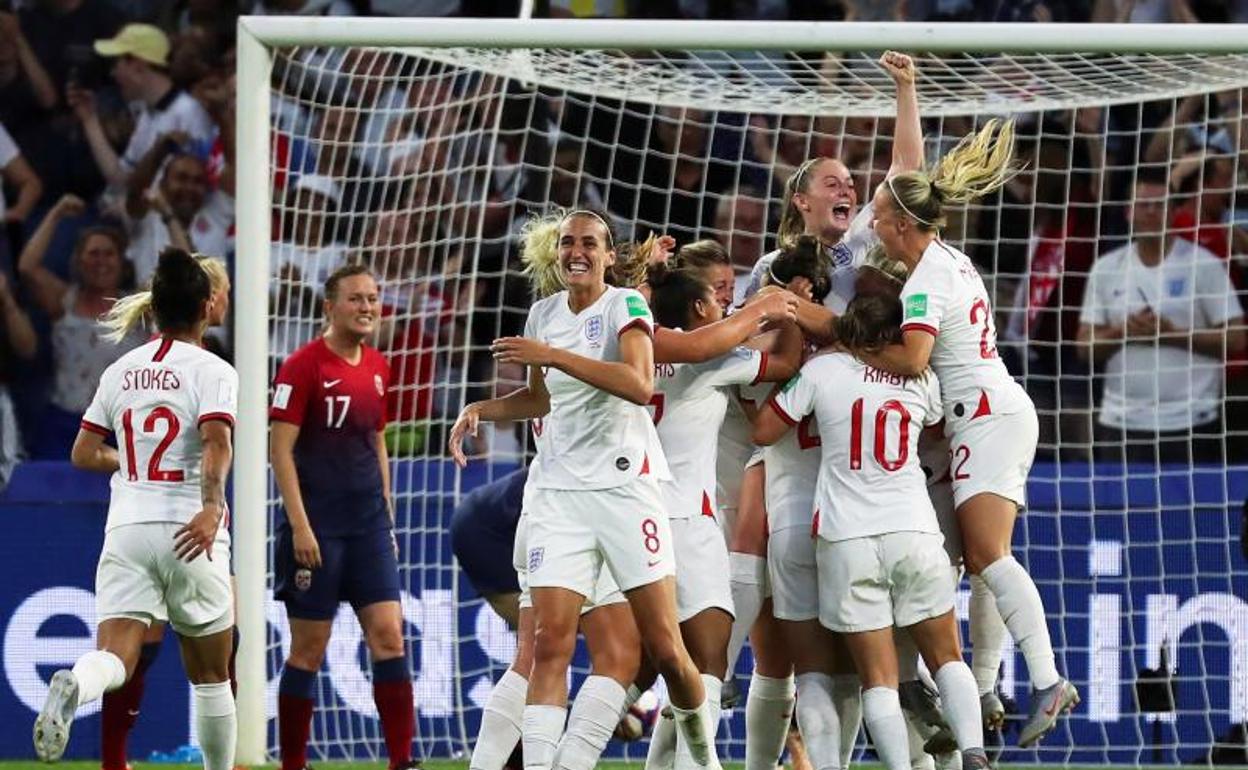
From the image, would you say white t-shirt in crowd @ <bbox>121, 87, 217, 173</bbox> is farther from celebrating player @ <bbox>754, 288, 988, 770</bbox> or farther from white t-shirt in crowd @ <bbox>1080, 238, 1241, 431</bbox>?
celebrating player @ <bbox>754, 288, 988, 770</bbox>

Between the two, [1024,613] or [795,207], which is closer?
[1024,613]

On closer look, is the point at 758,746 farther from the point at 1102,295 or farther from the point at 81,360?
the point at 81,360

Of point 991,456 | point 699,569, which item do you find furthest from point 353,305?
point 991,456

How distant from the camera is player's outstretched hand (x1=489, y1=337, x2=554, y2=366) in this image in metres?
6.83

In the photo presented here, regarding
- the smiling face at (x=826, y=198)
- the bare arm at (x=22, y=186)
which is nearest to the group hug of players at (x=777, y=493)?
the smiling face at (x=826, y=198)

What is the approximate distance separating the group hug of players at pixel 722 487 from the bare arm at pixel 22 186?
4760mm

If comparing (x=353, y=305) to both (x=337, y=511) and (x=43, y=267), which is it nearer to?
(x=337, y=511)

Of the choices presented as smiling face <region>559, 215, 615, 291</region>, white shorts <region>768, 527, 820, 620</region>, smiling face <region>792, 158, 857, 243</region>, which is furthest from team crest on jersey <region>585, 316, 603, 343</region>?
smiling face <region>792, 158, 857, 243</region>

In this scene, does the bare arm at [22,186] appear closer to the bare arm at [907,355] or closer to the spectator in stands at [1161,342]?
the spectator in stands at [1161,342]

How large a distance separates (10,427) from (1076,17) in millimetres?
6515

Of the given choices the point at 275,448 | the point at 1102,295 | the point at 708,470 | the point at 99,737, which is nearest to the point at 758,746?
the point at 708,470

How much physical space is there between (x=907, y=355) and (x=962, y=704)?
120 centimetres

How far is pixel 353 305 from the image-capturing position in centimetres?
869

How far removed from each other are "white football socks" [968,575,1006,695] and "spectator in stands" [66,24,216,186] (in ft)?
21.0
